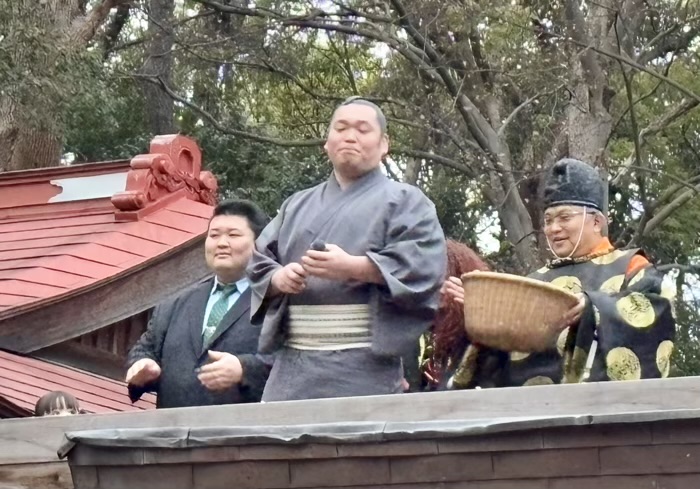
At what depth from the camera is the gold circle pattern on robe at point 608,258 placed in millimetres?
3727

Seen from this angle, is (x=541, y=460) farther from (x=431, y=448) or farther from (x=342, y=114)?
(x=342, y=114)

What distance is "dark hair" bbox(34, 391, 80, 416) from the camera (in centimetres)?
489

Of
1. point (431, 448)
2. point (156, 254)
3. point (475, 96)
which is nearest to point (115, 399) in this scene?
point (156, 254)

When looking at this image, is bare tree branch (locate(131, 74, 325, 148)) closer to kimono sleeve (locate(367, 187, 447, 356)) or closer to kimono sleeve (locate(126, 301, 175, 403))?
kimono sleeve (locate(126, 301, 175, 403))

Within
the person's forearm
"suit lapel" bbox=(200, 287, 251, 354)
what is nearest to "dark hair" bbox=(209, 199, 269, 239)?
"suit lapel" bbox=(200, 287, 251, 354)

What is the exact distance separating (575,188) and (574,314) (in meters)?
0.49

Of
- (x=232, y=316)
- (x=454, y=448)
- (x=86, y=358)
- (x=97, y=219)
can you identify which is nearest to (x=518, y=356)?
(x=454, y=448)

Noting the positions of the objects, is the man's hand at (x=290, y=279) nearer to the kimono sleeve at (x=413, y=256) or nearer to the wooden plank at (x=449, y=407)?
the kimono sleeve at (x=413, y=256)

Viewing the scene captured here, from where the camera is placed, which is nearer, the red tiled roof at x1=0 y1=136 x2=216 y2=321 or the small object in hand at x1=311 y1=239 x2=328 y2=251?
the small object in hand at x1=311 y1=239 x2=328 y2=251

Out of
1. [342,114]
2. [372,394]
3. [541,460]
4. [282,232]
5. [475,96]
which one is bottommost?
[541,460]

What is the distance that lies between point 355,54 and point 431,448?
10.1m

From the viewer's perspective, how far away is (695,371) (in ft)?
37.5

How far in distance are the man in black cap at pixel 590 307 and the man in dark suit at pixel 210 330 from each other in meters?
0.73

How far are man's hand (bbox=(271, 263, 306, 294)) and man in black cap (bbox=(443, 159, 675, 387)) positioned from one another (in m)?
0.47
